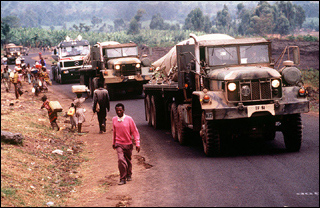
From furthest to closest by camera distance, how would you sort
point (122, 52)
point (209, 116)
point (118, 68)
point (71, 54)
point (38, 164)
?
point (71, 54) → point (122, 52) → point (118, 68) → point (38, 164) → point (209, 116)

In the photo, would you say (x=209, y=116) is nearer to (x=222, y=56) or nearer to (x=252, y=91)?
(x=252, y=91)

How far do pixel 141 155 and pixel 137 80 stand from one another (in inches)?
555

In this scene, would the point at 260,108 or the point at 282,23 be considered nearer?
the point at 260,108

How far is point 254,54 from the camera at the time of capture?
13.8m

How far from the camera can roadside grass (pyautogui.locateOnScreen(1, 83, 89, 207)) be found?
9591 millimetres

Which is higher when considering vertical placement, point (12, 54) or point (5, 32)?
point (5, 32)

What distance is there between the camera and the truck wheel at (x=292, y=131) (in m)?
12.3

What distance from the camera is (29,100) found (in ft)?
87.6

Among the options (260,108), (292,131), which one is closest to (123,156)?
(260,108)

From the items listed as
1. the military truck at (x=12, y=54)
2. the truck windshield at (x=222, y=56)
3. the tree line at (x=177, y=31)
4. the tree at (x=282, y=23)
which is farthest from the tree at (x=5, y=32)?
the truck windshield at (x=222, y=56)

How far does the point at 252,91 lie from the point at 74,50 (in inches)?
1131

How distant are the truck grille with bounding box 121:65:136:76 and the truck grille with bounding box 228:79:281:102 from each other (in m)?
15.8

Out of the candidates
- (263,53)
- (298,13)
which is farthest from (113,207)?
(298,13)

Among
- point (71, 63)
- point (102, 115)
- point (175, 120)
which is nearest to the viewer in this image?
point (175, 120)
